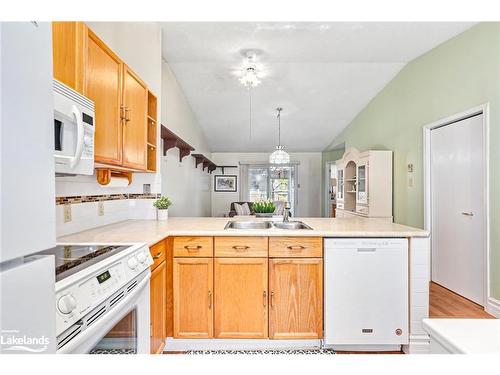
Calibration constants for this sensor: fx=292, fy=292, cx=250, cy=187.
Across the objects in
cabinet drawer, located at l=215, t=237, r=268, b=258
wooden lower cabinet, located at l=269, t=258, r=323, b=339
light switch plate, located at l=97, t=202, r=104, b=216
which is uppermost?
light switch plate, located at l=97, t=202, r=104, b=216

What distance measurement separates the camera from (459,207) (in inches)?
122

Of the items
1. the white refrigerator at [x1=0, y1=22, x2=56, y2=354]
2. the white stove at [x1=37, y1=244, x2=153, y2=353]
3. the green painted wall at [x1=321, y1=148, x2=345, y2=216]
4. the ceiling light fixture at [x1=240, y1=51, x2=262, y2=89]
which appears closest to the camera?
the white refrigerator at [x1=0, y1=22, x2=56, y2=354]

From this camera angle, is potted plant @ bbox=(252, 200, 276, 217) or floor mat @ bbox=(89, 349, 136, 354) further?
potted plant @ bbox=(252, 200, 276, 217)

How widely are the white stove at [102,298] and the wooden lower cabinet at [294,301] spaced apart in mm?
905

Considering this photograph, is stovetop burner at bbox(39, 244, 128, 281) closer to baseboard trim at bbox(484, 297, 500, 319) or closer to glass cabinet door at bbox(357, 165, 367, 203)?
baseboard trim at bbox(484, 297, 500, 319)

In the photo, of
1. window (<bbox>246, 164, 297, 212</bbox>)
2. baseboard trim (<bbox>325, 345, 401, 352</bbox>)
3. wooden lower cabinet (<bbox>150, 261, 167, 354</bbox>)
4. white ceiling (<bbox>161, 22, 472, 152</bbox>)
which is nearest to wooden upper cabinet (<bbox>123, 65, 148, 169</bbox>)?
wooden lower cabinet (<bbox>150, 261, 167, 354</bbox>)

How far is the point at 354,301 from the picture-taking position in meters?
2.02

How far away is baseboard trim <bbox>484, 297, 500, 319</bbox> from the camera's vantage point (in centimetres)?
252

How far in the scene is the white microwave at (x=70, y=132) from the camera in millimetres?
1098

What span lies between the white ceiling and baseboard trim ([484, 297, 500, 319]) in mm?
2609

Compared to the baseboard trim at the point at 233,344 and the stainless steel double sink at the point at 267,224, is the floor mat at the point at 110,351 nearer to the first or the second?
the baseboard trim at the point at 233,344

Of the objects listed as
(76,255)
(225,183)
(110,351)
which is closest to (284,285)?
(110,351)

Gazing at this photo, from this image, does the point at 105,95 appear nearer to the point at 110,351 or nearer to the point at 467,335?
the point at 110,351

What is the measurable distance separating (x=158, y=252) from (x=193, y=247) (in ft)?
0.98
